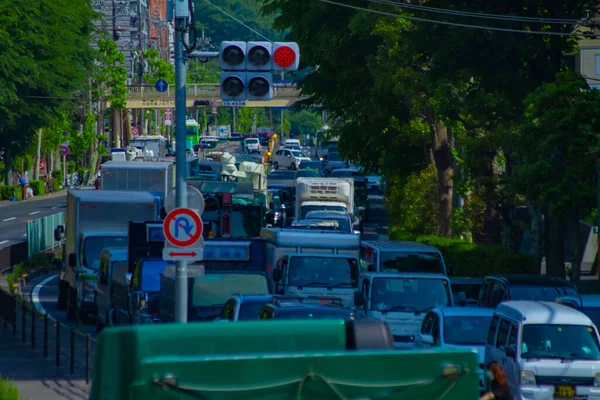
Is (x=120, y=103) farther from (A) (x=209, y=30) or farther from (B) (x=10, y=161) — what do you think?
(A) (x=209, y=30)

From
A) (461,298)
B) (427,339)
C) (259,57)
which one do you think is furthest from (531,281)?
(259,57)

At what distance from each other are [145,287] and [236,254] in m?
2.57

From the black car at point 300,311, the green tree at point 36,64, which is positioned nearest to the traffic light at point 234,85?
the black car at point 300,311

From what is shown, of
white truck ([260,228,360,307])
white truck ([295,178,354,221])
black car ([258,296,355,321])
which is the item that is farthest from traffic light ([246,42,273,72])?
white truck ([295,178,354,221])

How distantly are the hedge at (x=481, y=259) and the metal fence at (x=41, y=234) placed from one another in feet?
48.8

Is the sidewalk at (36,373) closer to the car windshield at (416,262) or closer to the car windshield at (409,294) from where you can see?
the car windshield at (409,294)

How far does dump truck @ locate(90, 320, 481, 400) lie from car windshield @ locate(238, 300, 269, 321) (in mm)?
9948

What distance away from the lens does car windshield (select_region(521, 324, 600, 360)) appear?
1461 cm

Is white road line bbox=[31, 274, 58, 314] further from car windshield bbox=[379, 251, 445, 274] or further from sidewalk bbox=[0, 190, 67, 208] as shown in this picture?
sidewalk bbox=[0, 190, 67, 208]

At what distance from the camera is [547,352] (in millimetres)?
14625

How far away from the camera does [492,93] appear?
86.1ft

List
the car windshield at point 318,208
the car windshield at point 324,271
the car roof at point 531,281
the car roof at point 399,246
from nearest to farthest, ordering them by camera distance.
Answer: the car roof at point 531,281, the car windshield at point 324,271, the car roof at point 399,246, the car windshield at point 318,208

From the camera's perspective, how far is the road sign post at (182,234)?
1484cm

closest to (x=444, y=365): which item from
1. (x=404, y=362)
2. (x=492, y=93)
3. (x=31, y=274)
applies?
(x=404, y=362)
